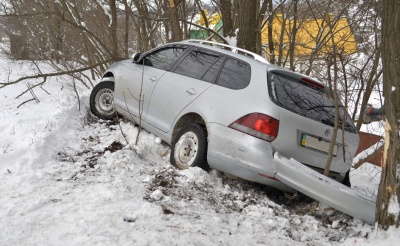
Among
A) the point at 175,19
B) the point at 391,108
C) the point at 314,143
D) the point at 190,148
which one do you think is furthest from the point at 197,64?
the point at 175,19

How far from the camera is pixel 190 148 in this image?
4449mm

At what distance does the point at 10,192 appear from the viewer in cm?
335

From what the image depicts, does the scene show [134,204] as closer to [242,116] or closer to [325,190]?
[242,116]

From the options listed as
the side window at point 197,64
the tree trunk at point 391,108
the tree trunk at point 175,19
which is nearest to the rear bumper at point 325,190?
the tree trunk at point 391,108

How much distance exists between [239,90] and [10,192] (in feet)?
8.13

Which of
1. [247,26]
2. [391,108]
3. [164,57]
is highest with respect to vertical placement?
[247,26]

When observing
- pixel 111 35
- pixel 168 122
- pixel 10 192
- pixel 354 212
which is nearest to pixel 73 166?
pixel 10 192

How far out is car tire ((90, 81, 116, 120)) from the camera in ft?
21.0

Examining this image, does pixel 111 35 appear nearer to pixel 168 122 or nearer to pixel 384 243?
pixel 168 122

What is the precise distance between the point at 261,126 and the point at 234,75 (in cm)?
86

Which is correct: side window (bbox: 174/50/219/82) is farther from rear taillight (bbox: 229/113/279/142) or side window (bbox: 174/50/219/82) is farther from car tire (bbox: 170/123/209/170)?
rear taillight (bbox: 229/113/279/142)

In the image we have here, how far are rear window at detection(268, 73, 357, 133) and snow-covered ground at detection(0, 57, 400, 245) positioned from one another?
945 millimetres

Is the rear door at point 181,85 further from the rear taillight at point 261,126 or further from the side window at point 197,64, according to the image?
the rear taillight at point 261,126

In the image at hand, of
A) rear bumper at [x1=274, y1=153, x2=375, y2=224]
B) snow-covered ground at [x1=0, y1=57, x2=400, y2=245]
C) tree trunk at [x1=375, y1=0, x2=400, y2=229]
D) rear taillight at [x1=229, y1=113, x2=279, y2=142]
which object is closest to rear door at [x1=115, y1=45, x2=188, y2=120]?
snow-covered ground at [x1=0, y1=57, x2=400, y2=245]
